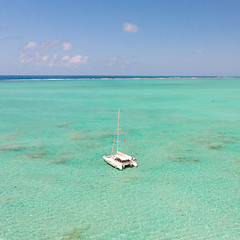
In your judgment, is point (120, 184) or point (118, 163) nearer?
point (120, 184)

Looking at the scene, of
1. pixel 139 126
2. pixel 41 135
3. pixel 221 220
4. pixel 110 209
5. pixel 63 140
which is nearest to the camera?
pixel 221 220

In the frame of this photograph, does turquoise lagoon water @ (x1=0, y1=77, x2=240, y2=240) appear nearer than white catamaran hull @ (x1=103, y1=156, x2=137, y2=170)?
Yes

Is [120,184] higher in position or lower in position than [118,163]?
lower

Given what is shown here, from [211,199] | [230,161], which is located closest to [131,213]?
[211,199]

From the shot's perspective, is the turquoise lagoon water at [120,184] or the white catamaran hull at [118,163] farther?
the white catamaran hull at [118,163]

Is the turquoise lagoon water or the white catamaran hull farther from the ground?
the white catamaran hull

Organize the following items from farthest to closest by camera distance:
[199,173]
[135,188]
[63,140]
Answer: [63,140] → [199,173] → [135,188]

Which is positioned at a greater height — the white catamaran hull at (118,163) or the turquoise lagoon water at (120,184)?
the white catamaran hull at (118,163)

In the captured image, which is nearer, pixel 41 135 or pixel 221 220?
pixel 221 220

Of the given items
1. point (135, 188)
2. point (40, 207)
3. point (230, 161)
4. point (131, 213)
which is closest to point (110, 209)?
point (131, 213)

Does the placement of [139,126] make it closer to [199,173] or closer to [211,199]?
[199,173]
